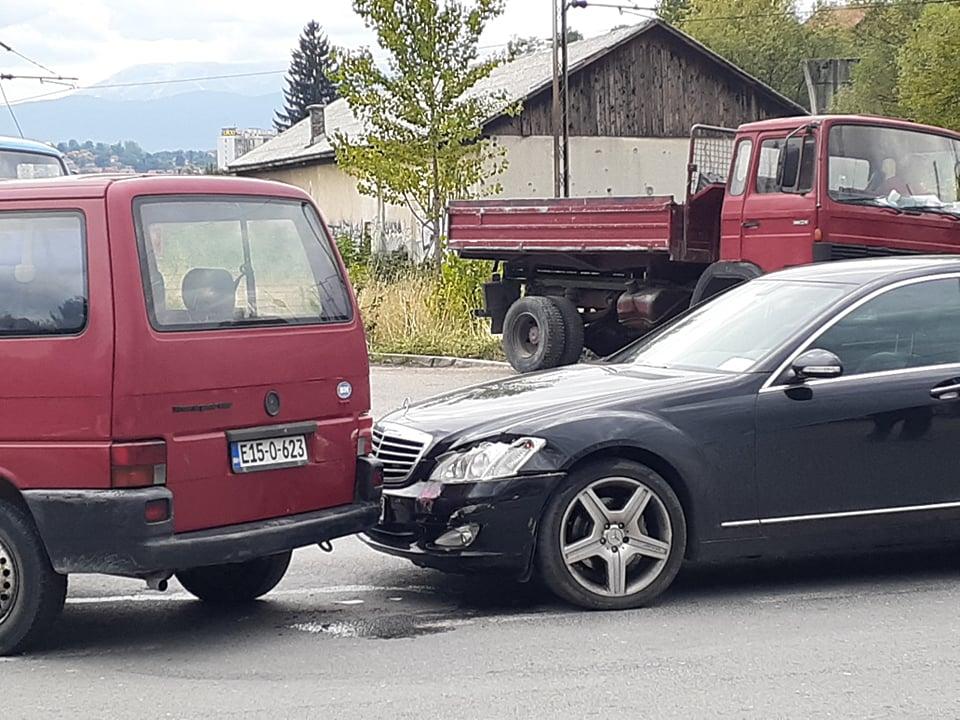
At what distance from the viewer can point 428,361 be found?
2014 centimetres

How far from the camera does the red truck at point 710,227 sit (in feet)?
45.4

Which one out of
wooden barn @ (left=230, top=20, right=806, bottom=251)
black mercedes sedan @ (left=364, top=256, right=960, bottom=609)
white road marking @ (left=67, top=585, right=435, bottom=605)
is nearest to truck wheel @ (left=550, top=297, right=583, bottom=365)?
black mercedes sedan @ (left=364, top=256, right=960, bottom=609)

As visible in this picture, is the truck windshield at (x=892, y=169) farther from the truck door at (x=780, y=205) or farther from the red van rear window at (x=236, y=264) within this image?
the red van rear window at (x=236, y=264)

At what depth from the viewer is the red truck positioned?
545 inches

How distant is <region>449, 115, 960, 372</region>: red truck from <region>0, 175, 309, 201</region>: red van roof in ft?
27.7

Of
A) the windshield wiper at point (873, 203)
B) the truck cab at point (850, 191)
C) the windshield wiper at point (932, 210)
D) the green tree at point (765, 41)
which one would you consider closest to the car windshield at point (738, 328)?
the truck cab at point (850, 191)

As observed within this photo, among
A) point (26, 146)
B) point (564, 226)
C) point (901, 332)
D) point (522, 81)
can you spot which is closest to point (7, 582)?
point (901, 332)

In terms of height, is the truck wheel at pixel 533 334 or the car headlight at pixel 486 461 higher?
the car headlight at pixel 486 461

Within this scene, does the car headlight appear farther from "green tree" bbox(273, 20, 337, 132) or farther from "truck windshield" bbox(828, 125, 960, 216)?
"green tree" bbox(273, 20, 337, 132)

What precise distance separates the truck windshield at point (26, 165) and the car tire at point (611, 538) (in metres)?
10.7

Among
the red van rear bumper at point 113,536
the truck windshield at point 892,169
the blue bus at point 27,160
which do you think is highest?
the blue bus at point 27,160

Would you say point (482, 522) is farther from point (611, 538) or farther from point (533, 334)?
point (533, 334)

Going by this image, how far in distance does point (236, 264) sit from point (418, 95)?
64.9ft

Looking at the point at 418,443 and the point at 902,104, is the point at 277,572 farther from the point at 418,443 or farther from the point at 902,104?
the point at 902,104
